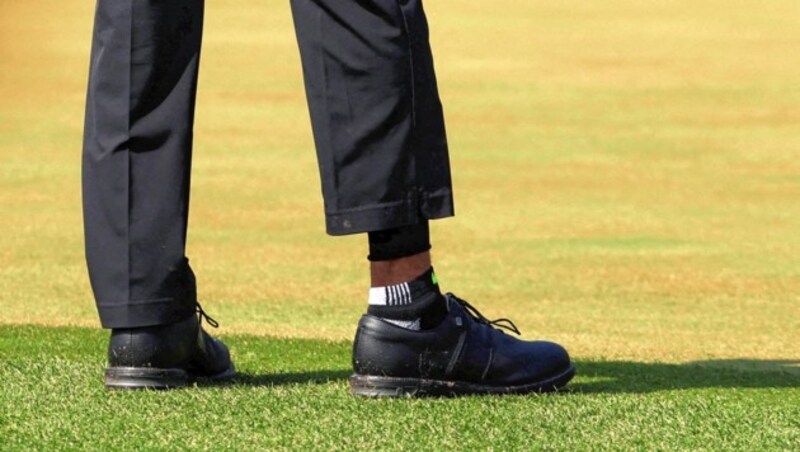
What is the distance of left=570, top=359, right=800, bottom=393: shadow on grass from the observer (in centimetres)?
244

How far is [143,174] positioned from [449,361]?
491 millimetres

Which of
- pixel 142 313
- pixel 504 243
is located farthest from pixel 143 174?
pixel 504 243

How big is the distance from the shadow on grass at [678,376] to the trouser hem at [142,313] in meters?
0.58

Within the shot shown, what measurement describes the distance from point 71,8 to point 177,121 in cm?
1182

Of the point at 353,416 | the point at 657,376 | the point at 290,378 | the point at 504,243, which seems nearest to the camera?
the point at 353,416

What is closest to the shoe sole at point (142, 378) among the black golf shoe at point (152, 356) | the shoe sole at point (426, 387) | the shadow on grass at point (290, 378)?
the black golf shoe at point (152, 356)

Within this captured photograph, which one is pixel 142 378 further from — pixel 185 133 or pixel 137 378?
pixel 185 133

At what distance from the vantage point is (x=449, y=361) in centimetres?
222

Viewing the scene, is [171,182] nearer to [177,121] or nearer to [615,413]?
[177,121]

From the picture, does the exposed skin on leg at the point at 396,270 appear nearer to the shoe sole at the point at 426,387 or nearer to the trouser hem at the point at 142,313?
the shoe sole at the point at 426,387

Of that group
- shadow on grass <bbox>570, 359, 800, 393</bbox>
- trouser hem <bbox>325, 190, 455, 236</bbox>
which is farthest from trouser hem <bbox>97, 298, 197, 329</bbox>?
shadow on grass <bbox>570, 359, 800, 393</bbox>

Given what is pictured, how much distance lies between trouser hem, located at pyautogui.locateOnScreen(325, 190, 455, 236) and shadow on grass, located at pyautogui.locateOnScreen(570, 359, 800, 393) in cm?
37

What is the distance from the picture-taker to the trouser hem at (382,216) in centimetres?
216

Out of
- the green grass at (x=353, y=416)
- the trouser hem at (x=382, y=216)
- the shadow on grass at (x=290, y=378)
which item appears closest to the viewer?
the green grass at (x=353, y=416)
